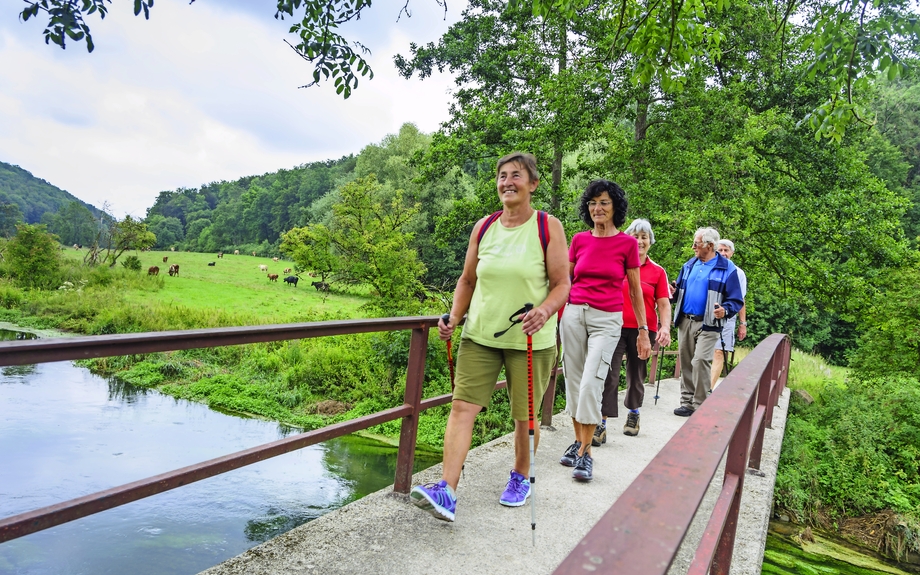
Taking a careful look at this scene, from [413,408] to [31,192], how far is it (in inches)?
3265

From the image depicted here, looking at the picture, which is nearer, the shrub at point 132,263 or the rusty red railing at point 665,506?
the rusty red railing at point 665,506

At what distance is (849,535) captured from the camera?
24.8 feet

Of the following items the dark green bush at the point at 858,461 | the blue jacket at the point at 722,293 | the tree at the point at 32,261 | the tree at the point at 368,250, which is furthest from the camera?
the tree at the point at 32,261

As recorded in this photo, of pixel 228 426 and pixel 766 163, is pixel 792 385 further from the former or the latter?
Result: pixel 228 426

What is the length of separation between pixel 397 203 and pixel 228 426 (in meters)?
12.1

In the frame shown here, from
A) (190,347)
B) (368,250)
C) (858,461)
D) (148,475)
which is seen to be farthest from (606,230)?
(368,250)

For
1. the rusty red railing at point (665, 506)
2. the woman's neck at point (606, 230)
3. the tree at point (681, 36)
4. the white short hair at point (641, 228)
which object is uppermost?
the tree at point (681, 36)

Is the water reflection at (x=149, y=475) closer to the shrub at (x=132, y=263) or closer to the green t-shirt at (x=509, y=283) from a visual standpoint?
the green t-shirt at (x=509, y=283)

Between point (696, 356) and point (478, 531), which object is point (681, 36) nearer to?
point (696, 356)

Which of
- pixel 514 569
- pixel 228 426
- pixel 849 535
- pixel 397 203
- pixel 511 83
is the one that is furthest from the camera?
pixel 397 203

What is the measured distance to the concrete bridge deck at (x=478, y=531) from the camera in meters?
2.76

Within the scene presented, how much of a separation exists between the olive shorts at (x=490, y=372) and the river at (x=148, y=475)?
4.62 m

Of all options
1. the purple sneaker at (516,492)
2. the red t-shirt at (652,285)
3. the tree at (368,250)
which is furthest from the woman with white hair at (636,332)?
the tree at (368,250)

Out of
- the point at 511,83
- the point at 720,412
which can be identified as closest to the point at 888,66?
the point at 720,412
